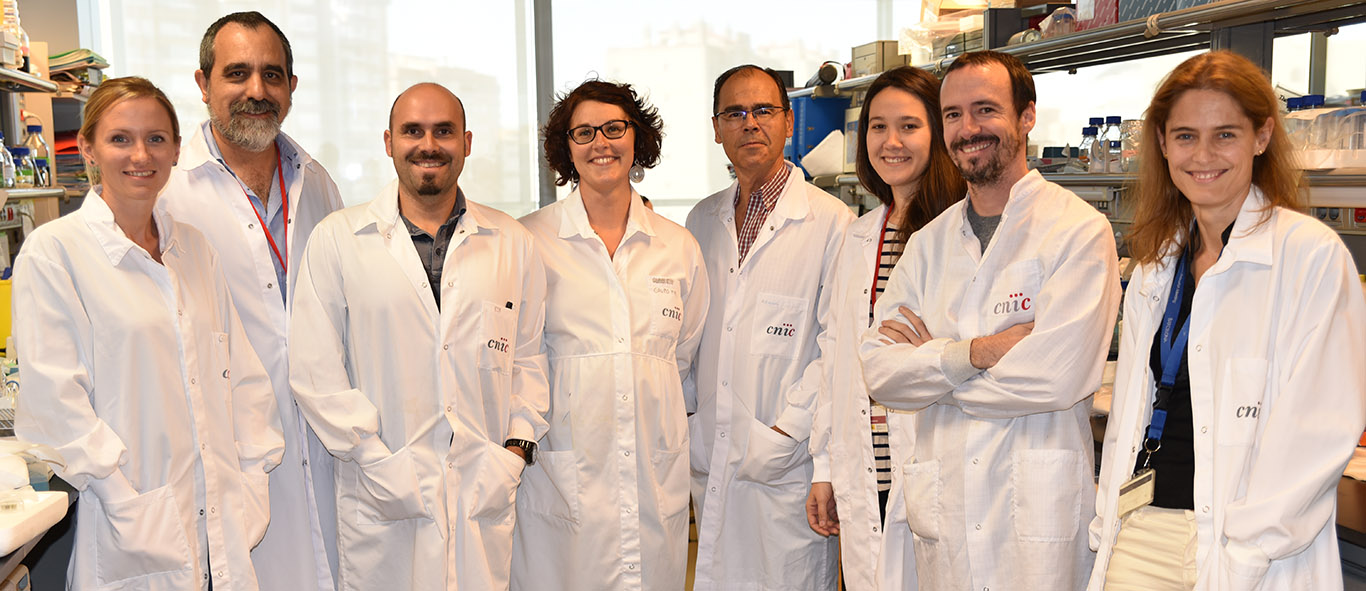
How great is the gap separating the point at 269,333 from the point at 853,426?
144cm

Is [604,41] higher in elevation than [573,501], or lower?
higher

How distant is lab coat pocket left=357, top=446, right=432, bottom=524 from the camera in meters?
2.28

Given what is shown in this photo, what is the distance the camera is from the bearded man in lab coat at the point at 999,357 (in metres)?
1.92

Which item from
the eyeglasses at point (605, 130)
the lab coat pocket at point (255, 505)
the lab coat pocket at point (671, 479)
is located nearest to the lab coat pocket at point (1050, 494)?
the lab coat pocket at point (671, 479)

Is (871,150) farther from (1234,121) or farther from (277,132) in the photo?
(277,132)

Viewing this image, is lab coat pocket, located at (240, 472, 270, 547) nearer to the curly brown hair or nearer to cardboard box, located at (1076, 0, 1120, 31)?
the curly brown hair

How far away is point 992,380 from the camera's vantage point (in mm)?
1923

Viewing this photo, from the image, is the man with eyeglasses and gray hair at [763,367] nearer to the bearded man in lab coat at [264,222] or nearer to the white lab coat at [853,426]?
the white lab coat at [853,426]

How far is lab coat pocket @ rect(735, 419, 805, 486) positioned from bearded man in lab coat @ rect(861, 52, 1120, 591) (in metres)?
0.43

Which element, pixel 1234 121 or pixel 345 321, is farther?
pixel 345 321

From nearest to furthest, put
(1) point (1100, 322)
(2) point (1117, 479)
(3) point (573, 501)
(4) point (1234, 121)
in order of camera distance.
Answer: (4) point (1234, 121) < (2) point (1117, 479) < (1) point (1100, 322) < (3) point (573, 501)

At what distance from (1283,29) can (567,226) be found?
6.10 feet

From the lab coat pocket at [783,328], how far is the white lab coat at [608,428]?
0.23 m

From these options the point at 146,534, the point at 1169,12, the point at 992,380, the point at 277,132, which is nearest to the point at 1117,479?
the point at 992,380
